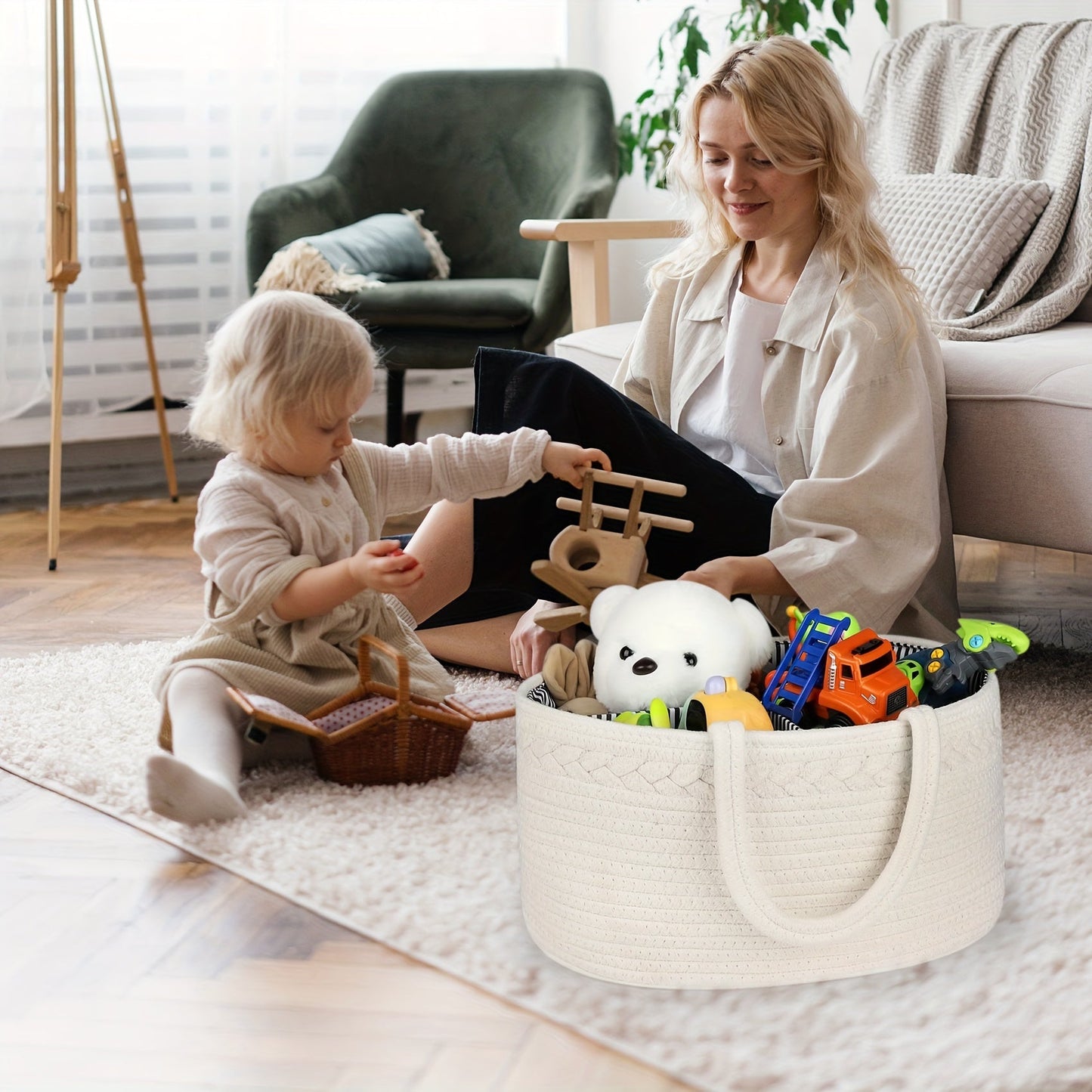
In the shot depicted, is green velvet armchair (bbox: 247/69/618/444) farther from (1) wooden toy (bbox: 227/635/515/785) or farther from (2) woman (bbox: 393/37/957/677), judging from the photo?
(1) wooden toy (bbox: 227/635/515/785)

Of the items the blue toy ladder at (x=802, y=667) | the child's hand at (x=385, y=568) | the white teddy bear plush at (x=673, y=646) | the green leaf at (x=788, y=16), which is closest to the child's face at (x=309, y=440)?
the child's hand at (x=385, y=568)

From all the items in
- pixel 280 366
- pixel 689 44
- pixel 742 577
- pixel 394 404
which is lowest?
pixel 394 404

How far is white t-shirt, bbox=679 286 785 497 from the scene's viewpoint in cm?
152

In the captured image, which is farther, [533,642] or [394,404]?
[394,404]

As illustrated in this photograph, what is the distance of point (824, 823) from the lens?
886 millimetres

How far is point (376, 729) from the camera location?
1.23 meters


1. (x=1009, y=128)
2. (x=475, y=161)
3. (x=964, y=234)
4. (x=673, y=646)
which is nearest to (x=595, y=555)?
(x=673, y=646)

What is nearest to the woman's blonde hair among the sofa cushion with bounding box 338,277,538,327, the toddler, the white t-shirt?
the white t-shirt

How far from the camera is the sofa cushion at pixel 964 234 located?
1833 millimetres

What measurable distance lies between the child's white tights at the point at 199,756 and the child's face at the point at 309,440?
21cm

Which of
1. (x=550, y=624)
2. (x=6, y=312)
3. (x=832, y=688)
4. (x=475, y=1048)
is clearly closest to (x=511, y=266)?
(x=6, y=312)

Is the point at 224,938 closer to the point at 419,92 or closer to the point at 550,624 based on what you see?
the point at 550,624

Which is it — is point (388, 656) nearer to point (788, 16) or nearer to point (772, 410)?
point (772, 410)

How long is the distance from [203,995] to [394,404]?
1956 millimetres
